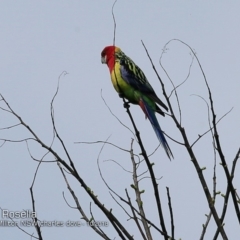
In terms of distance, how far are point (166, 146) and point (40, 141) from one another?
2.13m

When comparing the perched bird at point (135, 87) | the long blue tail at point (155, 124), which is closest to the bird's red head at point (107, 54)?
the perched bird at point (135, 87)

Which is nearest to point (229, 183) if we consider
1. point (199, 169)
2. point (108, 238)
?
point (199, 169)

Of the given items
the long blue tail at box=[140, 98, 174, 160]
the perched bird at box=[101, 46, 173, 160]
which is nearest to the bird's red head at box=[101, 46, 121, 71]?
the perched bird at box=[101, 46, 173, 160]

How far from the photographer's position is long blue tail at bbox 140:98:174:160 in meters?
4.92

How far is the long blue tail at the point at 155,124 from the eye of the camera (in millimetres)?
4916

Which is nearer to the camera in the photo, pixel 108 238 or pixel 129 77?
pixel 108 238

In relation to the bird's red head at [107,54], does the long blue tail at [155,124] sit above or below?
below

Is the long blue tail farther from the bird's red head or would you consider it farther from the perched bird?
the bird's red head

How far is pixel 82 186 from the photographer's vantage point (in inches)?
113

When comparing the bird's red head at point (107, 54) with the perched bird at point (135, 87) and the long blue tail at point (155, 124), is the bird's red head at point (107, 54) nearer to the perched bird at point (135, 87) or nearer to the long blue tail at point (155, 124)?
the perched bird at point (135, 87)

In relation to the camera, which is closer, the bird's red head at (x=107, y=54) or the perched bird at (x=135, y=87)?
the perched bird at (x=135, y=87)

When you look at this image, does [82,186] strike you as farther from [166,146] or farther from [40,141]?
[166,146]

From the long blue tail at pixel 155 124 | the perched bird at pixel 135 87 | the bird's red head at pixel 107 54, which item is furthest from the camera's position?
the bird's red head at pixel 107 54

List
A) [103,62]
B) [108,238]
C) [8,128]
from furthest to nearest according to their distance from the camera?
1. [103,62]
2. [8,128]
3. [108,238]
